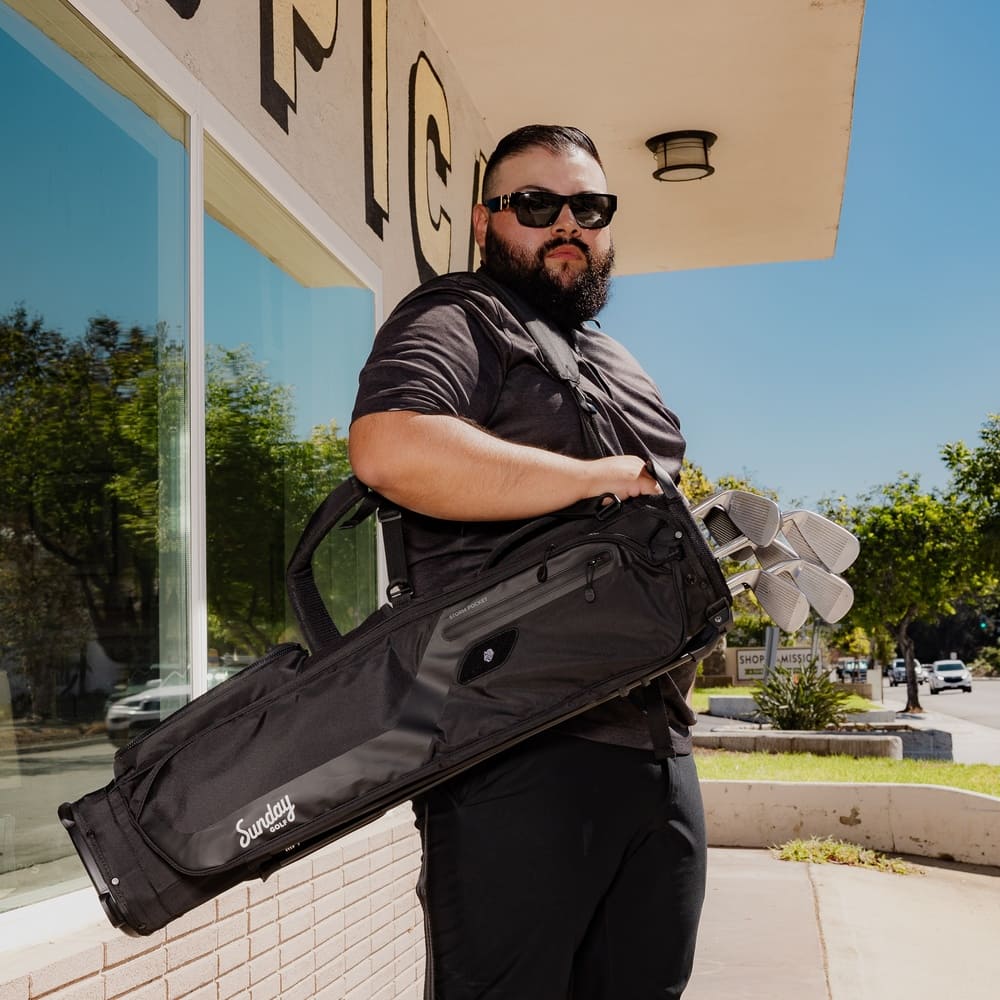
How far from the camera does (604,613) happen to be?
5.30 feet

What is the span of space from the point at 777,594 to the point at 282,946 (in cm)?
219

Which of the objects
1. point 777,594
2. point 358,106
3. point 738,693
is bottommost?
point 738,693

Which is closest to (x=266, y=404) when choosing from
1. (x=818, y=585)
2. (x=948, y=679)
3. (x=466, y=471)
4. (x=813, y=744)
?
(x=466, y=471)

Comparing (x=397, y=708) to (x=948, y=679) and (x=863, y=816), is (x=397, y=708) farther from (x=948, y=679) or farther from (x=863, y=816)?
(x=948, y=679)

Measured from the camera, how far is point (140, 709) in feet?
9.23

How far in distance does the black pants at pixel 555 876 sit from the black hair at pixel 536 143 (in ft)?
3.36

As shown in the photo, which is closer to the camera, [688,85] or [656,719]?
[656,719]

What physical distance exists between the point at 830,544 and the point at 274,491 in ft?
7.53

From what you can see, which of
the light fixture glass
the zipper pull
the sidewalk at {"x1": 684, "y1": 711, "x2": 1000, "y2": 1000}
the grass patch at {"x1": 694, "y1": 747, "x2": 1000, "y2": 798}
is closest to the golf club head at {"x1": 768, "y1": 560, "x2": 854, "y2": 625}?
the zipper pull

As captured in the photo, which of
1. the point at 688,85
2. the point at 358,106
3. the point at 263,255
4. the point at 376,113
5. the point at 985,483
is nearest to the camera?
the point at 263,255

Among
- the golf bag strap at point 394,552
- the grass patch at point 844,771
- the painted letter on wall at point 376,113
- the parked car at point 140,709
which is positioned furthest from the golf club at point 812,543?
the grass patch at point 844,771

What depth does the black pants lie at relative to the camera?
162 cm

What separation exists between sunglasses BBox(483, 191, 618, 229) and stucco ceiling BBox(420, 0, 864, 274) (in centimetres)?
362

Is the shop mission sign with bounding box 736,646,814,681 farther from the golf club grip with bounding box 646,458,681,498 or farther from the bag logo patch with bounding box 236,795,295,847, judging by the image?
the bag logo patch with bounding box 236,795,295,847
